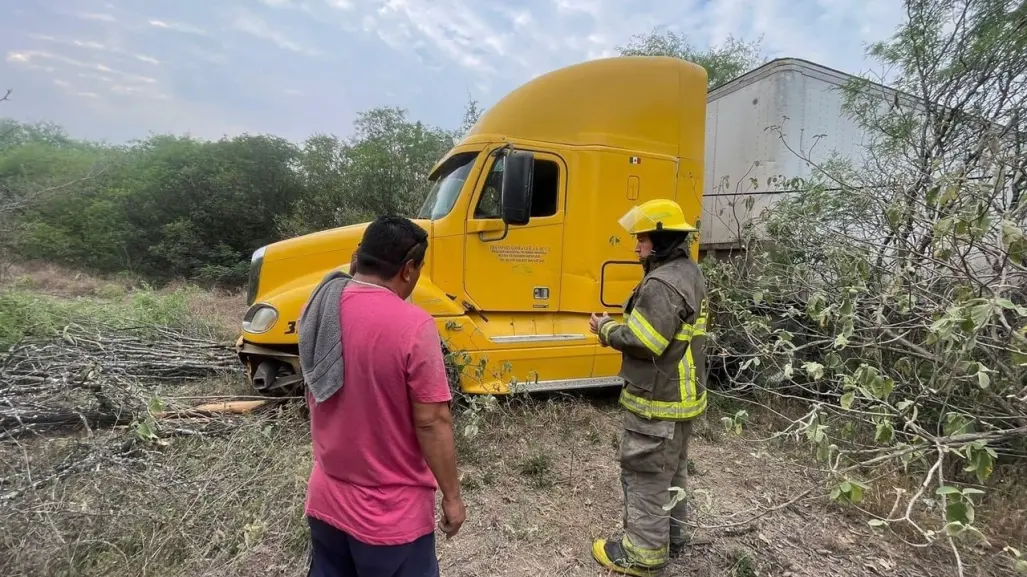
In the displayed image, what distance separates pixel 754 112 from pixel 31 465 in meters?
6.64

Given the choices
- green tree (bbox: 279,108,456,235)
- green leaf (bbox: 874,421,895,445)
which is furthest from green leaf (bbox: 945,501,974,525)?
green tree (bbox: 279,108,456,235)

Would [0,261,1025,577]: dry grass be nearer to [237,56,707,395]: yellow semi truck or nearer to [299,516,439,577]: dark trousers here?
[237,56,707,395]: yellow semi truck

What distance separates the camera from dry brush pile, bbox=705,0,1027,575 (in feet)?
6.88

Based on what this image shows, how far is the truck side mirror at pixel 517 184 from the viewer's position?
3.62 meters

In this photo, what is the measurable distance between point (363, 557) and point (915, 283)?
3.24m

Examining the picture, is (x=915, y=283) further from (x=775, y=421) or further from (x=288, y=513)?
(x=288, y=513)

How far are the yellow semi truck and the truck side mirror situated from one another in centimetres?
1

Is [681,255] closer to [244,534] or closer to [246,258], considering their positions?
[244,534]

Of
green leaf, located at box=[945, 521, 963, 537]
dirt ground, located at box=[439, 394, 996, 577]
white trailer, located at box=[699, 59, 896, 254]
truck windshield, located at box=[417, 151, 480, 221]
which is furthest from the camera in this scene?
white trailer, located at box=[699, 59, 896, 254]

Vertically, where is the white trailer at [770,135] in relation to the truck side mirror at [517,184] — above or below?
above

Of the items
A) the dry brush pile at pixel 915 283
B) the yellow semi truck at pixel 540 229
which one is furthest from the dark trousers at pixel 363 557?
the yellow semi truck at pixel 540 229

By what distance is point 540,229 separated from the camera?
4.06m

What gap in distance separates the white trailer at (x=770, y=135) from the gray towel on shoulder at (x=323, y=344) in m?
4.42

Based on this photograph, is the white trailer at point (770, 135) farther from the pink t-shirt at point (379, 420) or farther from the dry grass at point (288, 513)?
the pink t-shirt at point (379, 420)
